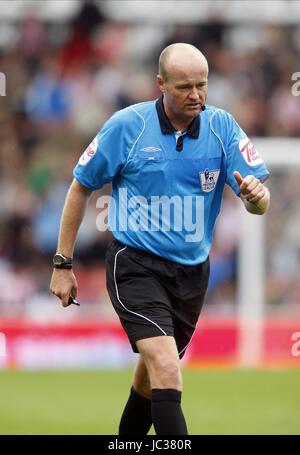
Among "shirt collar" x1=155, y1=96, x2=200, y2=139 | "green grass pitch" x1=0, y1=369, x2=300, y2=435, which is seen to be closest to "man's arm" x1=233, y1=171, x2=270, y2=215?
"shirt collar" x1=155, y1=96, x2=200, y2=139

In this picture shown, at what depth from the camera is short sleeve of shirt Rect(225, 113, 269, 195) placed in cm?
715

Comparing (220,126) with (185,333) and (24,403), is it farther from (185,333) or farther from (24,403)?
(24,403)

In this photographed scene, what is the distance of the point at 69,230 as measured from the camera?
726 centimetres

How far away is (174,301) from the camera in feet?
23.6

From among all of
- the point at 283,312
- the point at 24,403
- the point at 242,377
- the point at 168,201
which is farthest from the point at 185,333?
the point at 283,312

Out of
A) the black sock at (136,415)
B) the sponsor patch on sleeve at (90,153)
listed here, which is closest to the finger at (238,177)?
the sponsor patch on sleeve at (90,153)

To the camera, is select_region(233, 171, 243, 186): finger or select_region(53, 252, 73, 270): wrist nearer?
select_region(233, 171, 243, 186): finger

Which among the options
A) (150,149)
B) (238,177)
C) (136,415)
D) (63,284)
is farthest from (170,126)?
(136,415)

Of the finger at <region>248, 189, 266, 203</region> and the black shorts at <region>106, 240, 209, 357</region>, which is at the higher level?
the finger at <region>248, 189, 266, 203</region>

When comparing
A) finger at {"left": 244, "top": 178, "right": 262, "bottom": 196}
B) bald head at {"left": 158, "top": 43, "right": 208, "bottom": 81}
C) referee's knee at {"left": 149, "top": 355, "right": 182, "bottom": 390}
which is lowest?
referee's knee at {"left": 149, "top": 355, "right": 182, "bottom": 390}

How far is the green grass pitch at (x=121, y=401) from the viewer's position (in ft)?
31.9

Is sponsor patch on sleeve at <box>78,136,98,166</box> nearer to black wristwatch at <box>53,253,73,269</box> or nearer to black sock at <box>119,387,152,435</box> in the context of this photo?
black wristwatch at <box>53,253,73,269</box>

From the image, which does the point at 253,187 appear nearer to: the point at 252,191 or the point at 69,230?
the point at 252,191

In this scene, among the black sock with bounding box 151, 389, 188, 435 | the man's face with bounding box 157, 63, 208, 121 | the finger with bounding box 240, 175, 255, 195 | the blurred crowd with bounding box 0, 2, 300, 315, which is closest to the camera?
the black sock with bounding box 151, 389, 188, 435
